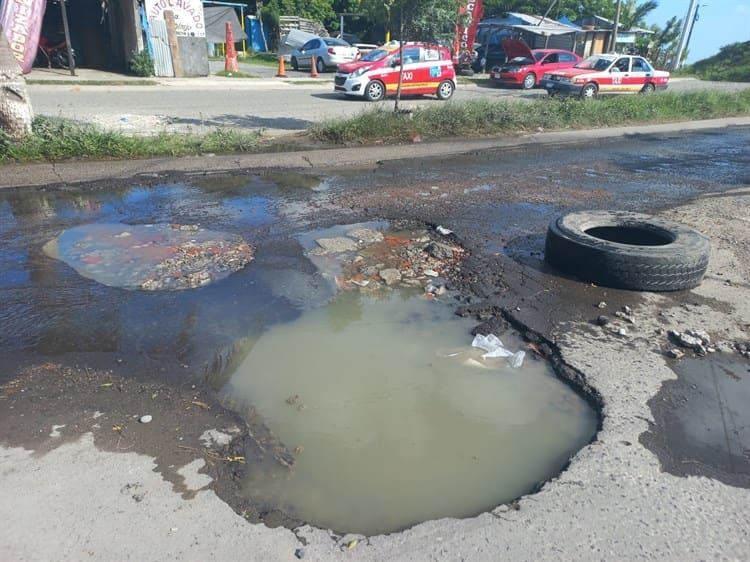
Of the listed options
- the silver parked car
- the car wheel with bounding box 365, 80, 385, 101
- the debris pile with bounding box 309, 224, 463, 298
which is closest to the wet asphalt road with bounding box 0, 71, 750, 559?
the debris pile with bounding box 309, 224, 463, 298

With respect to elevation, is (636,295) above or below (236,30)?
below

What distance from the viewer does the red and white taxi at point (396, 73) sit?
16.8 meters

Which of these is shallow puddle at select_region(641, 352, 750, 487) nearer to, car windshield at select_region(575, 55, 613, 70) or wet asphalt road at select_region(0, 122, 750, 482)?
wet asphalt road at select_region(0, 122, 750, 482)

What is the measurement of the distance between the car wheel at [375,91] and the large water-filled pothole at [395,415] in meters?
13.5

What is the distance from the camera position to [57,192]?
24.1 ft

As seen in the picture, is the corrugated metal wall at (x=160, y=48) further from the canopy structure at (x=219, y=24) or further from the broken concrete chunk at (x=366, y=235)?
the broken concrete chunk at (x=366, y=235)

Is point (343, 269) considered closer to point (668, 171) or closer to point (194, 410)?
point (194, 410)

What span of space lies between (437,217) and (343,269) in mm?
2069

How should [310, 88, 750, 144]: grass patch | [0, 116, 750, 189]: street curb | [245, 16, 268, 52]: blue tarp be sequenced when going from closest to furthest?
[0, 116, 750, 189]: street curb → [310, 88, 750, 144]: grass patch → [245, 16, 268, 52]: blue tarp

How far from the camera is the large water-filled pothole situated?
2732 millimetres

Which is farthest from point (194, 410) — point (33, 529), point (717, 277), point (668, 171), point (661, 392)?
point (668, 171)

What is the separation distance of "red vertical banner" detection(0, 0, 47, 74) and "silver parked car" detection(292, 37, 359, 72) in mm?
12793

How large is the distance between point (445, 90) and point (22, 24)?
13213mm

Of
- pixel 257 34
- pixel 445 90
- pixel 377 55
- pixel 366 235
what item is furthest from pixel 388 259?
pixel 257 34
